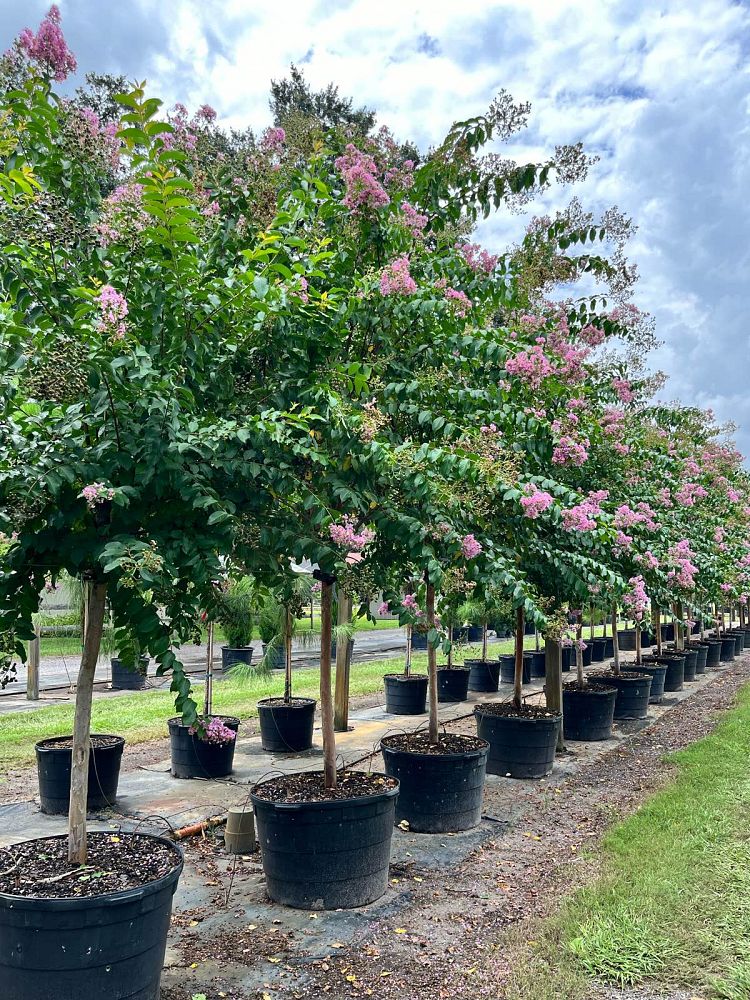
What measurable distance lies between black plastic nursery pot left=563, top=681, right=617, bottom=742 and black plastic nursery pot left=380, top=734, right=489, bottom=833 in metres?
3.94

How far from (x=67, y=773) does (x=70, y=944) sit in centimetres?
342

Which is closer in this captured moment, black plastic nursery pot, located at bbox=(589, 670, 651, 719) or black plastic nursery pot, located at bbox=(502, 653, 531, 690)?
black plastic nursery pot, located at bbox=(589, 670, 651, 719)

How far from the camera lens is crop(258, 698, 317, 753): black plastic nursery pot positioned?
8.32m

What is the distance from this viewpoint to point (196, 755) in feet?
23.4

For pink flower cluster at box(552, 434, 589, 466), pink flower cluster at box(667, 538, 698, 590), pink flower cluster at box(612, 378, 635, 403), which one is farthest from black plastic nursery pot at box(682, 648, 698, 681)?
pink flower cluster at box(552, 434, 589, 466)

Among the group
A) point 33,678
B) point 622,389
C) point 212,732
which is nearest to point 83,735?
point 212,732

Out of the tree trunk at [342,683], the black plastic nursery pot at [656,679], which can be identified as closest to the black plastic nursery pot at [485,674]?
the black plastic nursery pot at [656,679]

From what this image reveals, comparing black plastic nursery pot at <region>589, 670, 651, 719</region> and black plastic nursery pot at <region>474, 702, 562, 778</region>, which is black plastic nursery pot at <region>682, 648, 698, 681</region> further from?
black plastic nursery pot at <region>474, 702, 562, 778</region>

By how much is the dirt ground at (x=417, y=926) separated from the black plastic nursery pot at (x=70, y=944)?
0.56 m

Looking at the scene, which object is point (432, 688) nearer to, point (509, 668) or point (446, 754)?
point (446, 754)

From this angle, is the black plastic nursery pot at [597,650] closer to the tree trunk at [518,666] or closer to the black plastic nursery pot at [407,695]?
the black plastic nursery pot at [407,695]

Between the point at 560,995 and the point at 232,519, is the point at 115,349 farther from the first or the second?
the point at 560,995

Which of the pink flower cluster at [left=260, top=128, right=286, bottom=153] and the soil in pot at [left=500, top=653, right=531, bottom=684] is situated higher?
the pink flower cluster at [left=260, top=128, right=286, bottom=153]

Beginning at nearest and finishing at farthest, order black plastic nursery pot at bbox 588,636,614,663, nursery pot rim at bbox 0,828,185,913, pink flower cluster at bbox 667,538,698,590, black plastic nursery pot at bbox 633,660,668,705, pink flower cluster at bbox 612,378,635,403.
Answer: nursery pot rim at bbox 0,828,185,913, pink flower cluster at bbox 612,378,635,403, pink flower cluster at bbox 667,538,698,590, black plastic nursery pot at bbox 633,660,668,705, black plastic nursery pot at bbox 588,636,614,663
